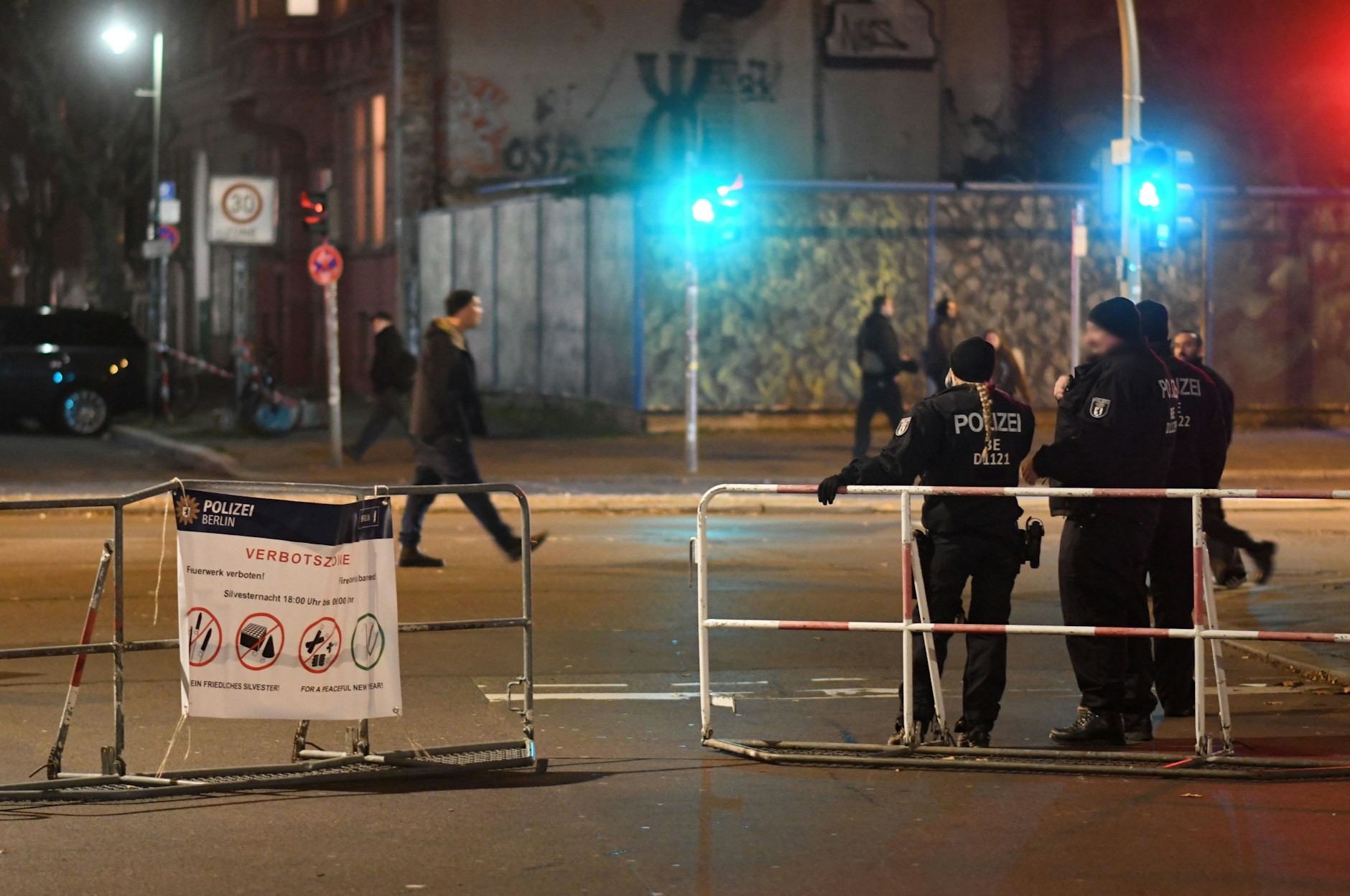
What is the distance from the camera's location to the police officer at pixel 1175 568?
8492mm

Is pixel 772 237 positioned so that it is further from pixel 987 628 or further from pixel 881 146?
pixel 987 628

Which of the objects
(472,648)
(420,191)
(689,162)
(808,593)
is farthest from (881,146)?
(472,648)

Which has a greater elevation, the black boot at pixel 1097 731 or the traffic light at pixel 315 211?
the traffic light at pixel 315 211

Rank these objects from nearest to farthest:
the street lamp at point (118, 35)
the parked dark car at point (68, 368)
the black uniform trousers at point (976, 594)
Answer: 1. the black uniform trousers at point (976, 594)
2. the parked dark car at point (68, 368)
3. the street lamp at point (118, 35)

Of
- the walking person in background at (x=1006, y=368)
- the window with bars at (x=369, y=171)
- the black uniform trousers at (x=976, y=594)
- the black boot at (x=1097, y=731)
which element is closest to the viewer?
the black uniform trousers at (x=976, y=594)

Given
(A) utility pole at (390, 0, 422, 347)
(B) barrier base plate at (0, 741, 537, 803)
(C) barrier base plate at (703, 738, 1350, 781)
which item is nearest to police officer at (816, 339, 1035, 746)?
(C) barrier base plate at (703, 738, 1350, 781)

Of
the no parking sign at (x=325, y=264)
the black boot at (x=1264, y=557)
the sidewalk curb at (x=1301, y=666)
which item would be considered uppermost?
the no parking sign at (x=325, y=264)

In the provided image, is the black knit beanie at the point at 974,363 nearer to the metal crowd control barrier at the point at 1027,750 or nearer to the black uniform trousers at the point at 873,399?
the metal crowd control barrier at the point at 1027,750

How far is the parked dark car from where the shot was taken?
29.2 m

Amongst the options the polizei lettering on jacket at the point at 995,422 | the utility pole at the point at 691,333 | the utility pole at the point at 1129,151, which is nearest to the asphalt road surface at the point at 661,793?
→ the polizei lettering on jacket at the point at 995,422

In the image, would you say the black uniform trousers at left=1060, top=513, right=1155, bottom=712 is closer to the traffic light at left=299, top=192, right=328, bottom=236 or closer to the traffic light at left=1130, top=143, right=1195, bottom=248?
the traffic light at left=1130, top=143, right=1195, bottom=248

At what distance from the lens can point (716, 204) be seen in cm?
2225

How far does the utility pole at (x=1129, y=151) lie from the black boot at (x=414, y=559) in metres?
8.95

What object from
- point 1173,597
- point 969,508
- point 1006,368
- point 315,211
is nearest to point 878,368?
point 1006,368
